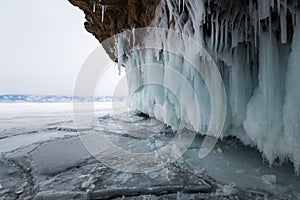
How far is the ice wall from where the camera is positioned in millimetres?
2244

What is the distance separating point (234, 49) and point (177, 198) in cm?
252

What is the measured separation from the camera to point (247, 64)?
127 inches

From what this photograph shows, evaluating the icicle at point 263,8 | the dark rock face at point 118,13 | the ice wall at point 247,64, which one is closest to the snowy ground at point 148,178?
the ice wall at point 247,64

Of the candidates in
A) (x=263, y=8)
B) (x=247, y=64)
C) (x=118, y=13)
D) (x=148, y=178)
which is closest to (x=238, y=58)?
(x=247, y=64)

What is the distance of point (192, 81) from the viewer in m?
4.28

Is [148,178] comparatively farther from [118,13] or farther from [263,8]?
[118,13]

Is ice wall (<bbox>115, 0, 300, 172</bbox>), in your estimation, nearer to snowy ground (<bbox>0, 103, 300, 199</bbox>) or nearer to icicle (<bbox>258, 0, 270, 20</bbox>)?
icicle (<bbox>258, 0, 270, 20</bbox>)

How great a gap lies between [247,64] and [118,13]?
323cm

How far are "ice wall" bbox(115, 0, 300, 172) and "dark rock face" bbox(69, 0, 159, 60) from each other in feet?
0.85

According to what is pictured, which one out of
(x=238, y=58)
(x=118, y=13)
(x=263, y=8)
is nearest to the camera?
(x=263, y=8)

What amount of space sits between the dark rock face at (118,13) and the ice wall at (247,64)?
26 cm

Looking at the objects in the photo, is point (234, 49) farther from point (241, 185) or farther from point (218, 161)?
point (241, 185)

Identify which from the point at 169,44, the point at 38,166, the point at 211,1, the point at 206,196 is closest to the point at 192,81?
the point at 169,44

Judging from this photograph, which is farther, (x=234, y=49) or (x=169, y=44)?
(x=169, y=44)
